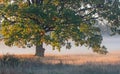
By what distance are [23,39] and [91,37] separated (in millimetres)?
4907

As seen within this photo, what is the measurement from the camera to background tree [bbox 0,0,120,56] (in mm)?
25656

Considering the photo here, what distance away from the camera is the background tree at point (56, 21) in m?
25.7

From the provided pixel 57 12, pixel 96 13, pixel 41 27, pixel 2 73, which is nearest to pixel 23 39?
pixel 41 27

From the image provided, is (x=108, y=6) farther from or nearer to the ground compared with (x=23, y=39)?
Result: farther from the ground

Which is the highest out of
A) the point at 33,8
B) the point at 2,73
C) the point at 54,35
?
the point at 33,8

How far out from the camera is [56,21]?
2652cm

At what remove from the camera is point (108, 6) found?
28.8 meters

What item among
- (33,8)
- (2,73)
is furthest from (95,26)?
(2,73)

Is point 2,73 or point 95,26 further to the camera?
point 95,26

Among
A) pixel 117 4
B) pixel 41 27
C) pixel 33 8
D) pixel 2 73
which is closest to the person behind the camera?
pixel 2 73

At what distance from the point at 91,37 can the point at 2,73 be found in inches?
Answer: 538

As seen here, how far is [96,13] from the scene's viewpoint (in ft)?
96.8

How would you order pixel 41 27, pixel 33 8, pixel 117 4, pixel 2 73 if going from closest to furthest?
1. pixel 2 73
2. pixel 33 8
3. pixel 41 27
4. pixel 117 4

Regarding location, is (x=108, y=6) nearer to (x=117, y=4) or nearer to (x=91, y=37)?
(x=117, y=4)
